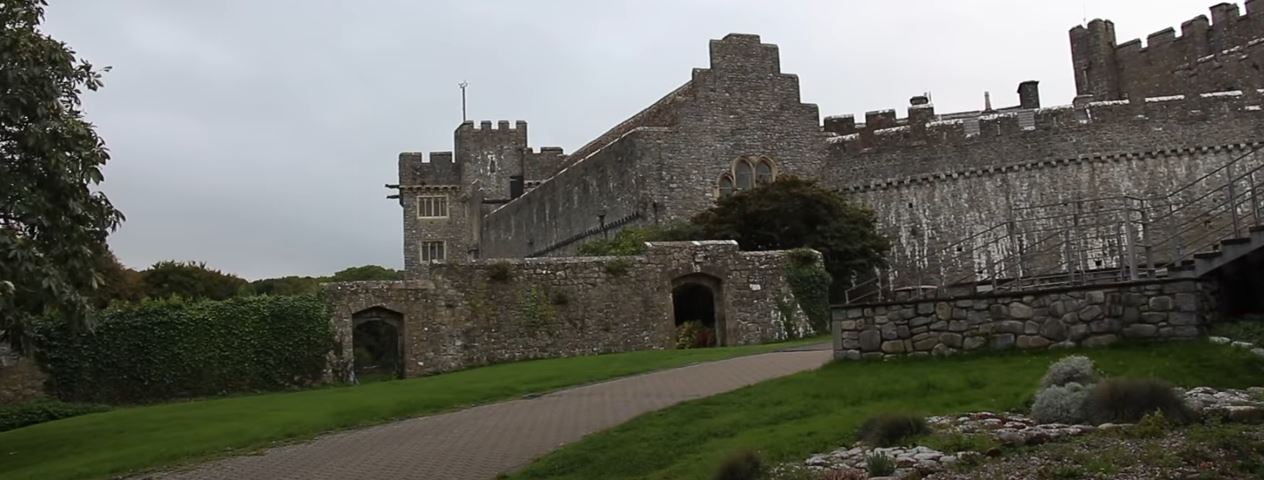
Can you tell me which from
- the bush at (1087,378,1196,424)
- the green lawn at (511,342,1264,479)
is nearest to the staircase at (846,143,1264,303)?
the green lawn at (511,342,1264,479)

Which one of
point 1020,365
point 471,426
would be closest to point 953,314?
point 1020,365

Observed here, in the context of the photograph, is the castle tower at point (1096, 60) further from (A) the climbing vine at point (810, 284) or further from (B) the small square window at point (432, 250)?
(B) the small square window at point (432, 250)

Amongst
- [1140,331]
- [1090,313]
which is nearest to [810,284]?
[1090,313]

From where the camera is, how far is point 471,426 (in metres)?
14.6

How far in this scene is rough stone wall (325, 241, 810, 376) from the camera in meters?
27.1

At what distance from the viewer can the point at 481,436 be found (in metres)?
13.5

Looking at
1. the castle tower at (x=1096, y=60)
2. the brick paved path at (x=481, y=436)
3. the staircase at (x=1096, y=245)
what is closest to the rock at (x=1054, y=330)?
the staircase at (x=1096, y=245)

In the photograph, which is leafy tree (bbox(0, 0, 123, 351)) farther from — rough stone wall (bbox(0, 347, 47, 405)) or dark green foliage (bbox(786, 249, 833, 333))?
dark green foliage (bbox(786, 249, 833, 333))

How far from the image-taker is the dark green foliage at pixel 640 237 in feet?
112

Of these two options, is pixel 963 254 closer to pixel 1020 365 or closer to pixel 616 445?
pixel 1020 365

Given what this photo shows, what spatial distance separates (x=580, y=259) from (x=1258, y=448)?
67.4 feet

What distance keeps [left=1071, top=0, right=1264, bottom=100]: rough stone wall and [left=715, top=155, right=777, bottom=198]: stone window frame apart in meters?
20.5

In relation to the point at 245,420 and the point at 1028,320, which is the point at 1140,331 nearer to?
the point at 1028,320

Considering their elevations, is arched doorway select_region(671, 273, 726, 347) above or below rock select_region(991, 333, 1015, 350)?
above
